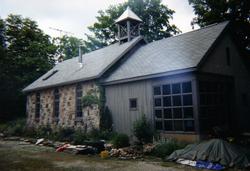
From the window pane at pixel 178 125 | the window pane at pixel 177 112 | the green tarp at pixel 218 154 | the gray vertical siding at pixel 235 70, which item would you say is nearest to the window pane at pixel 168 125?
the window pane at pixel 178 125

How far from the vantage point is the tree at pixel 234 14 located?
681 inches

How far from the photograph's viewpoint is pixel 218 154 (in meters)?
7.12

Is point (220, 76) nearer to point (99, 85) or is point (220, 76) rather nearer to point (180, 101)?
point (180, 101)

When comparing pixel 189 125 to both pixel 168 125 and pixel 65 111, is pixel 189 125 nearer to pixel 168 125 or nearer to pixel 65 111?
pixel 168 125

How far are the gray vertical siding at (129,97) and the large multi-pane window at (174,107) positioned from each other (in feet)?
0.83

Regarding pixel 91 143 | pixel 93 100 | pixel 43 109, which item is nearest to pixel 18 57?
pixel 43 109

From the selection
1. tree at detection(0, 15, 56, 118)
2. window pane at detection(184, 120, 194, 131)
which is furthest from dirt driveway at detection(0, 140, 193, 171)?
tree at detection(0, 15, 56, 118)

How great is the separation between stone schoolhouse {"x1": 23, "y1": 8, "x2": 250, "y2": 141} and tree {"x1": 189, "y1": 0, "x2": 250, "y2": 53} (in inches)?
178

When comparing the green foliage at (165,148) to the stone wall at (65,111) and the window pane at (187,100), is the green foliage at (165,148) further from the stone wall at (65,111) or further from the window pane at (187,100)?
the stone wall at (65,111)

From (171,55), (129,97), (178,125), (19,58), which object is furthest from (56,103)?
Answer: (19,58)

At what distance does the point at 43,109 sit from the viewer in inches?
755

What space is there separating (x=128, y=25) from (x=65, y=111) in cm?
845

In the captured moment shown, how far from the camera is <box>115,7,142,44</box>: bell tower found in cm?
1898

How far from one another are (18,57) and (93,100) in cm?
1701
